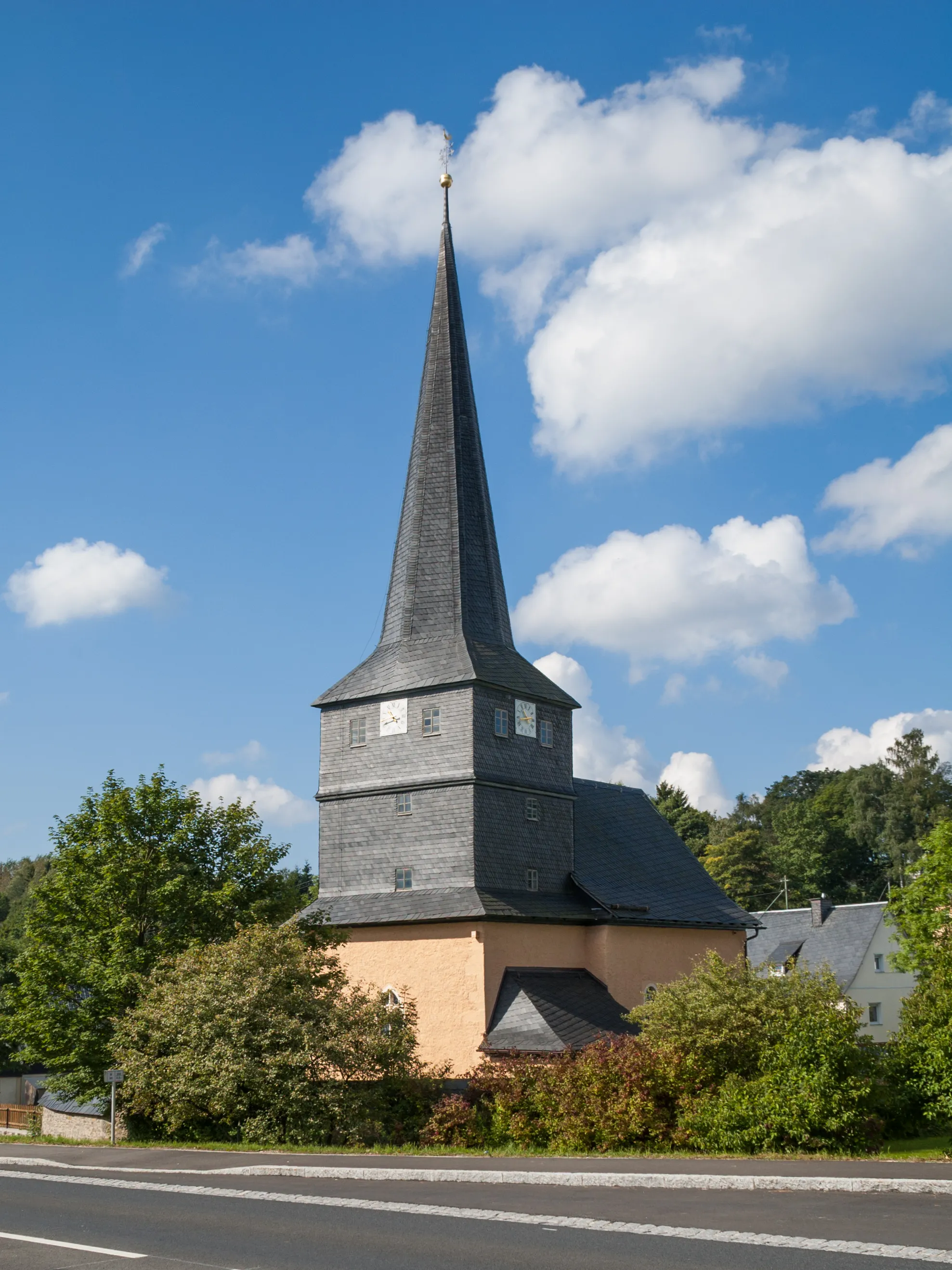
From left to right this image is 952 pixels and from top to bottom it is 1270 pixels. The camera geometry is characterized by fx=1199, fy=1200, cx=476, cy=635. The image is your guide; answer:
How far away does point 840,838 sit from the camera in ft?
296

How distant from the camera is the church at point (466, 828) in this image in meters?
29.8

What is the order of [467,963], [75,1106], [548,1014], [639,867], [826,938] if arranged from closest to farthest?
[548,1014], [467,963], [75,1106], [639,867], [826,938]

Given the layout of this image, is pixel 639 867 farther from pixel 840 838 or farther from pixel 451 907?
pixel 840 838

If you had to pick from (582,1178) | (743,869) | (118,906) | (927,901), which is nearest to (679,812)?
(743,869)

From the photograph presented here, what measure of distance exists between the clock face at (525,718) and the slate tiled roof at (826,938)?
27149 millimetres

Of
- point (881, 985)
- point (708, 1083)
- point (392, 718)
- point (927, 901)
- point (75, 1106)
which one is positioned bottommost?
point (75, 1106)

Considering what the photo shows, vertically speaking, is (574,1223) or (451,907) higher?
(451,907)

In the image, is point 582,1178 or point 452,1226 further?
point 582,1178

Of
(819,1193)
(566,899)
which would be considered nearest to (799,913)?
(566,899)

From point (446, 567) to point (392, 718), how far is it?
4804 millimetres

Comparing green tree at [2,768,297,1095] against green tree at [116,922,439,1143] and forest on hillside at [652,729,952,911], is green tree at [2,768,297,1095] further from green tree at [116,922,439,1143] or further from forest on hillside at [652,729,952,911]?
forest on hillside at [652,729,952,911]

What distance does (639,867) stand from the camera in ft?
123

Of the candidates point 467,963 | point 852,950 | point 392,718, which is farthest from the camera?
point 852,950

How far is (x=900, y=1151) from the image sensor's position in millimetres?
17719
